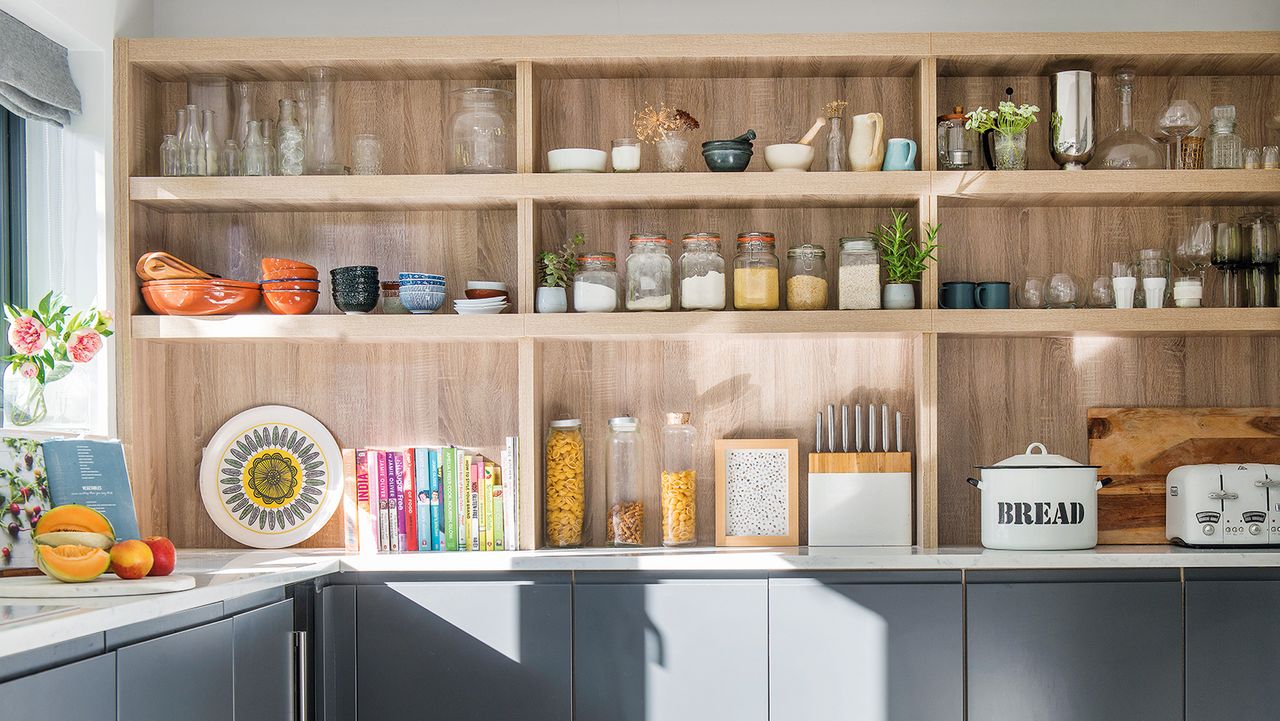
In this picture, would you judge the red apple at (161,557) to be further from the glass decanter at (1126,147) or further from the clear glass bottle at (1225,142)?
the clear glass bottle at (1225,142)

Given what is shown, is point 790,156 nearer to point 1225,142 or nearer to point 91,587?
point 1225,142

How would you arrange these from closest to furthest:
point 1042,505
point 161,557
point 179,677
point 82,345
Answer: point 179,677 < point 161,557 < point 82,345 < point 1042,505

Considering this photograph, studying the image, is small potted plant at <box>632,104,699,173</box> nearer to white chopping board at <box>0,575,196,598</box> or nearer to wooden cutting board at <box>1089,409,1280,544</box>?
wooden cutting board at <box>1089,409,1280,544</box>

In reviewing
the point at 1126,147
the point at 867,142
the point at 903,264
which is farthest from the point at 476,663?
the point at 1126,147

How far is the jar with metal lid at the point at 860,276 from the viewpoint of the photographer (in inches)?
118

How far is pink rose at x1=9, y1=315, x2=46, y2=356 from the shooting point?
253cm

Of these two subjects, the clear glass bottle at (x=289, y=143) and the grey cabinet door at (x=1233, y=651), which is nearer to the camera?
the grey cabinet door at (x=1233, y=651)

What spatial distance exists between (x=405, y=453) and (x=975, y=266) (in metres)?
1.71

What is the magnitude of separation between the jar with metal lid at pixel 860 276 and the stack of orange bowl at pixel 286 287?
1.45 meters

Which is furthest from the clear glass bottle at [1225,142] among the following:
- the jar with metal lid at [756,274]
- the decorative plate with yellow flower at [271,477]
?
the decorative plate with yellow flower at [271,477]

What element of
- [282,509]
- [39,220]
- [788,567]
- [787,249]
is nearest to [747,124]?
[787,249]

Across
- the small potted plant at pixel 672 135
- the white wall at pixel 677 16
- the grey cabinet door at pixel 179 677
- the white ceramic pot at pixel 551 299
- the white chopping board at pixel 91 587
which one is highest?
the white wall at pixel 677 16

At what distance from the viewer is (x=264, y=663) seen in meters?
2.48

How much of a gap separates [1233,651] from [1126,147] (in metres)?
1.35
